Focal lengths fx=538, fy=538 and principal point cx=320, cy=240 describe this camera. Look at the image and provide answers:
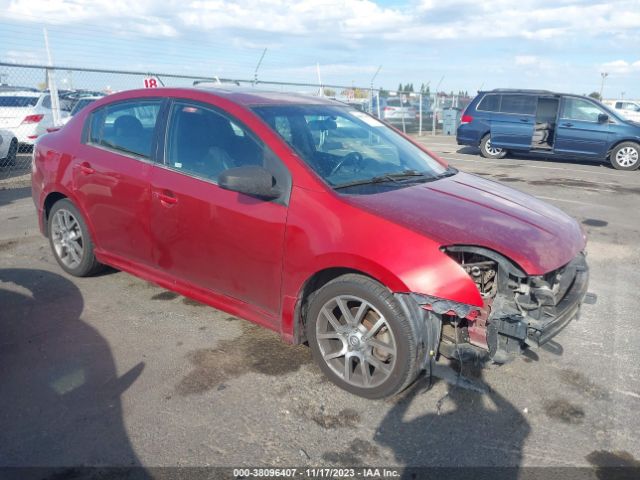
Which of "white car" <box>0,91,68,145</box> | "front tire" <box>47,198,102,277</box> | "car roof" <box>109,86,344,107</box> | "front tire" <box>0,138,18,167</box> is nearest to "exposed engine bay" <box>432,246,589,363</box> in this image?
"car roof" <box>109,86,344,107</box>

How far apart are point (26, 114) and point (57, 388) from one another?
10764mm

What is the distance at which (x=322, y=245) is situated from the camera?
3.07 m

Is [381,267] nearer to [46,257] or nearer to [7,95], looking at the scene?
[46,257]

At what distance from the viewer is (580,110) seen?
13.4 metres

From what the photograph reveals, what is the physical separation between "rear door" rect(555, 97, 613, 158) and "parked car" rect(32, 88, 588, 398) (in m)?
10.7

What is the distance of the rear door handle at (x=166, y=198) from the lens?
3724mm

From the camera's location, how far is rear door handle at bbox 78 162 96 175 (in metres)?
4.38

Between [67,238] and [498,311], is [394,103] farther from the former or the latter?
[498,311]

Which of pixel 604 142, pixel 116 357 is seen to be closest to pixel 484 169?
pixel 604 142

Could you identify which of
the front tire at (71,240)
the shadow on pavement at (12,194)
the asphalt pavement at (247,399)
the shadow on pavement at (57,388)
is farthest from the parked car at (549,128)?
the shadow on pavement at (57,388)

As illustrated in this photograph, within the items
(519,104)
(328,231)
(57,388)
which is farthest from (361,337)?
(519,104)

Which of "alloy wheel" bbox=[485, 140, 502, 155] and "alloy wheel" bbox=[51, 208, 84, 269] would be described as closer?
"alloy wheel" bbox=[51, 208, 84, 269]

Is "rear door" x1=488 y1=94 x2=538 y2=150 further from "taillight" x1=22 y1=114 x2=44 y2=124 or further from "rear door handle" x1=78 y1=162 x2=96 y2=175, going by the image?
"rear door handle" x1=78 y1=162 x2=96 y2=175

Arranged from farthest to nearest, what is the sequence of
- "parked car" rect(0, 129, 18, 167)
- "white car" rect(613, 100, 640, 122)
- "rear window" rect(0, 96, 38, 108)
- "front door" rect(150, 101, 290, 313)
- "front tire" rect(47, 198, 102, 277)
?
"white car" rect(613, 100, 640, 122)
"rear window" rect(0, 96, 38, 108)
"parked car" rect(0, 129, 18, 167)
"front tire" rect(47, 198, 102, 277)
"front door" rect(150, 101, 290, 313)
